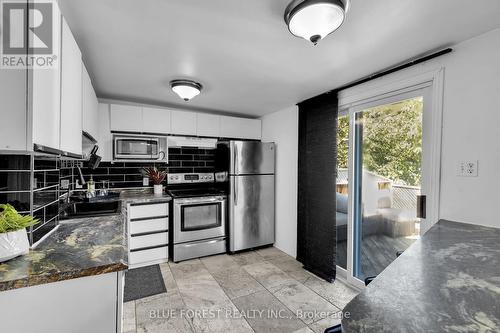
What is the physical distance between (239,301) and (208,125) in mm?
2409

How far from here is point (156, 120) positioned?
3145mm


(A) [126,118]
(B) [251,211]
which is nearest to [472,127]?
(B) [251,211]

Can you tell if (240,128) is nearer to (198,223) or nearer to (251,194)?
(251,194)

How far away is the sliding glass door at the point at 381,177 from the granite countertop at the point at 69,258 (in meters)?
2.20

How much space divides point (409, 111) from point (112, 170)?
365cm

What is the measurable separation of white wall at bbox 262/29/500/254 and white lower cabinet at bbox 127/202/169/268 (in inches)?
117

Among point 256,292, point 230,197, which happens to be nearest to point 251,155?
point 230,197

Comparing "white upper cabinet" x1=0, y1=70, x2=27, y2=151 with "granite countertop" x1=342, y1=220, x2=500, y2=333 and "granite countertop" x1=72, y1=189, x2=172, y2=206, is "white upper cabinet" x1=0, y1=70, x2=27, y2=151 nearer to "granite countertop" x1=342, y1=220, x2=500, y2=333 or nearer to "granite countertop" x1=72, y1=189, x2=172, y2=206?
"granite countertop" x1=342, y1=220, x2=500, y2=333

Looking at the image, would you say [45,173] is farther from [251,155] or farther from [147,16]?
[251,155]

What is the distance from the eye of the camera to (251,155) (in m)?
3.44

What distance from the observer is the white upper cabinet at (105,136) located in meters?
2.85

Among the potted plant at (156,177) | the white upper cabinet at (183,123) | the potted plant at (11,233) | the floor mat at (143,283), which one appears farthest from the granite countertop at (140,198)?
the potted plant at (11,233)

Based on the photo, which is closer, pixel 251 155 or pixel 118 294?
pixel 118 294

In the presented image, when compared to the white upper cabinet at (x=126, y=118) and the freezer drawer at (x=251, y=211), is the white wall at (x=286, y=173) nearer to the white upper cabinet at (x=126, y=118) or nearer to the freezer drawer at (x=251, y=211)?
the freezer drawer at (x=251, y=211)
